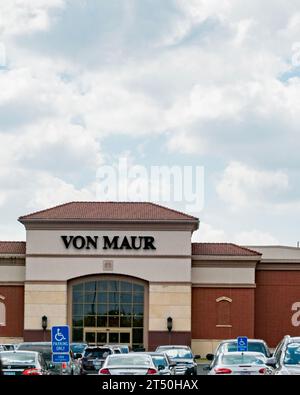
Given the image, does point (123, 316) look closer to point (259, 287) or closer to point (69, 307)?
point (69, 307)

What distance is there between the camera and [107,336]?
232ft

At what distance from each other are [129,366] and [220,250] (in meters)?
49.3

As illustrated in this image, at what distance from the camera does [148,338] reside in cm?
6950

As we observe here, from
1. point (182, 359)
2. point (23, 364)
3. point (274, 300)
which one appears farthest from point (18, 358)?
point (274, 300)

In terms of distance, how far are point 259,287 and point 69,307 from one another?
14.2 metres

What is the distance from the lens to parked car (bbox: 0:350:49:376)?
21875 mm

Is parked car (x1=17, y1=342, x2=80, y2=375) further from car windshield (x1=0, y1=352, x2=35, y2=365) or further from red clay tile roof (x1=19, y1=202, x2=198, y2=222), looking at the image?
red clay tile roof (x1=19, y1=202, x2=198, y2=222)

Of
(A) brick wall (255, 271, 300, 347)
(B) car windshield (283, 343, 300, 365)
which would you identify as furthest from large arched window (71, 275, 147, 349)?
(B) car windshield (283, 343, 300, 365)

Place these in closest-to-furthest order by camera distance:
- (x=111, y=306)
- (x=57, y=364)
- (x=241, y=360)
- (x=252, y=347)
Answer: (x=241, y=360)
(x=57, y=364)
(x=252, y=347)
(x=111, y=306)

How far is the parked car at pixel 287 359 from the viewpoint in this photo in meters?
18.2

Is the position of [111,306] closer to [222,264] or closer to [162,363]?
[222,264]

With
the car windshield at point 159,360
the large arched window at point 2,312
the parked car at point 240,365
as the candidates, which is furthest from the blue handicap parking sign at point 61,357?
the large arched window at point 2,312

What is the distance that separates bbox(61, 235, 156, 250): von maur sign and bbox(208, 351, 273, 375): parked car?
44.5 m
